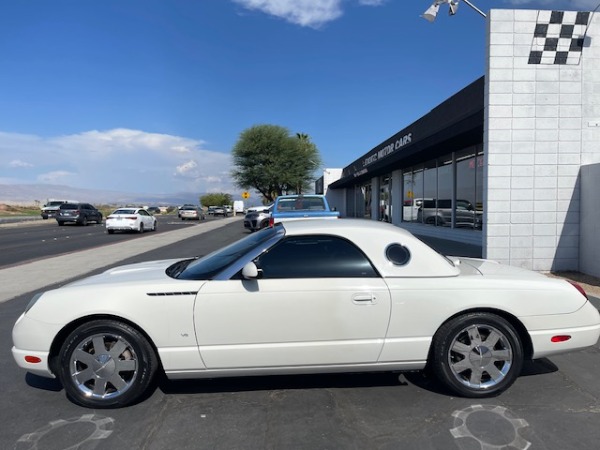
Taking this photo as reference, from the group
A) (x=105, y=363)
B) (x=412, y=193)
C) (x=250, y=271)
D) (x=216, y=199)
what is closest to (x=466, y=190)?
(x=412, y=193)

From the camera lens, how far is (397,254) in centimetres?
376

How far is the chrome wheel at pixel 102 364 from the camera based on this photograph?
11.5 feet

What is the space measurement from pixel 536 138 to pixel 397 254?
6887 mm

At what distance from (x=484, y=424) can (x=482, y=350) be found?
2.00 ft

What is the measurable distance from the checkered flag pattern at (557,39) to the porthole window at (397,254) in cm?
729

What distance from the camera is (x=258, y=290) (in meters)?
3.53

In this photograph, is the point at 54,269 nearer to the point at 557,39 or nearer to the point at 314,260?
the point at 314,260

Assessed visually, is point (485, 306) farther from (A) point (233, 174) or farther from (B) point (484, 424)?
(A) point (233, 174)

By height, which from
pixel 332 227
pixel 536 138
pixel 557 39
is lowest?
pixel 332 227

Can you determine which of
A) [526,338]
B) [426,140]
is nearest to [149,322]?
[526,338]

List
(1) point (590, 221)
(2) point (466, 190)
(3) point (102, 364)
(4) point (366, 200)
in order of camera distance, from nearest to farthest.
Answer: (3) point (102, 364) → (1) point (590, 221) → (2) point (466, 190) → (4) point (366, 200)

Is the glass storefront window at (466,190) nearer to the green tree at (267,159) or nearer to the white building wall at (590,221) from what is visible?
the white building wall at (590,221)

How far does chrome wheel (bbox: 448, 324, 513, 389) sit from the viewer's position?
363cm

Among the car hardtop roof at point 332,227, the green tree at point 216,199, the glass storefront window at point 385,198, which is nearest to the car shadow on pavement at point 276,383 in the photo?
the car hardtop roof at point 332,227
